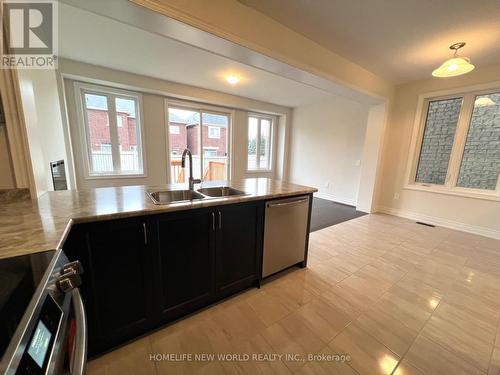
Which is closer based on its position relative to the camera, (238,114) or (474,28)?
(474,28)

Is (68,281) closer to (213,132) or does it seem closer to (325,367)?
(325,367)

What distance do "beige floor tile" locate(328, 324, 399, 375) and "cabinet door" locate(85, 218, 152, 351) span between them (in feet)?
4.28

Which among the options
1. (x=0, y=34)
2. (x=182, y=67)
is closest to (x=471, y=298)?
(x=0, y=34)

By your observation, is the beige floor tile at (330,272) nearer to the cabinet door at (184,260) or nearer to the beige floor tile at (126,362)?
the cabinet door at (184,260)

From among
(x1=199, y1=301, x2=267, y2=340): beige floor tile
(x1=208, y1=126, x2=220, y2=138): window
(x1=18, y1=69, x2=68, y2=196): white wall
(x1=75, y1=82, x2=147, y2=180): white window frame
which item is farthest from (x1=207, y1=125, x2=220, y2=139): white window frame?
(x1=199, y1=301, x2=267, y2=340): beige floor tile

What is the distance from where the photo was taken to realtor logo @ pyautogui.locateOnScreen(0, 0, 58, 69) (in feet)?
3.86

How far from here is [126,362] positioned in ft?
4.00

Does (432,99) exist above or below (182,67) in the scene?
below

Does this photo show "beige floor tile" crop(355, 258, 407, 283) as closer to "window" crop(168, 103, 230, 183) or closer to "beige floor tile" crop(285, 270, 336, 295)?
"beige floor tile" crop(285, 270, 336, 295)

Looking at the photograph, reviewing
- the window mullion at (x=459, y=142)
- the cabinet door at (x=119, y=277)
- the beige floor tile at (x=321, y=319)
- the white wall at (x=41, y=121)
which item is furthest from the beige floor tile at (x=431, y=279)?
the white wall at (x=41, y=121)

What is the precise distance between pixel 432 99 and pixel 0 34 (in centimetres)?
545

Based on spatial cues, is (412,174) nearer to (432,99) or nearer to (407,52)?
(432,99)

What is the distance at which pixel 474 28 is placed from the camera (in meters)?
2.17

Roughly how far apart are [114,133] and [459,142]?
6.25 metres
